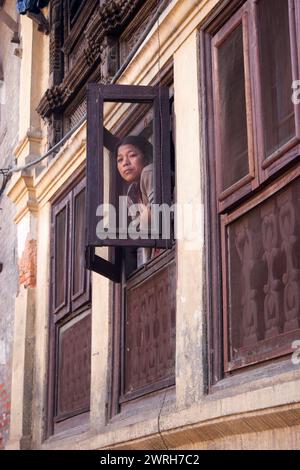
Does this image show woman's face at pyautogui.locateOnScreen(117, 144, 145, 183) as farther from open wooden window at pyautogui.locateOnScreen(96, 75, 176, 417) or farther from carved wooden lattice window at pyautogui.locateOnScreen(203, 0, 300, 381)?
carved wooden lattice window at pyautogui.locateOnScreen(203, 0, 300, 381)

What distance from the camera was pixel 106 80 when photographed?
8.23 meters

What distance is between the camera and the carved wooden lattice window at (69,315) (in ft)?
26.9

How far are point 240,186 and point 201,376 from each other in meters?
A: 1.10

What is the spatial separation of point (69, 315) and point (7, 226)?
2.95m

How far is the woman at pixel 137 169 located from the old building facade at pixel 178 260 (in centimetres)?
10

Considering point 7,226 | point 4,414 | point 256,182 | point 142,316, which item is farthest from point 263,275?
point 7,226

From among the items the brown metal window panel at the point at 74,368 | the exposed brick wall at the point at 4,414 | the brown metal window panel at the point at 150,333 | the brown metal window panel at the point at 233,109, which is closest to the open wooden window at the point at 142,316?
the brown metal window panel at the point at 150,333

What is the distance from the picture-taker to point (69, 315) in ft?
28.3

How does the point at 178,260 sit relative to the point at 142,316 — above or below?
above

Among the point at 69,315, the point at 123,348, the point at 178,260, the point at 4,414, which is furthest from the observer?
the point at 4,414

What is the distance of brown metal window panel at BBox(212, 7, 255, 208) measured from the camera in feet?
18.2

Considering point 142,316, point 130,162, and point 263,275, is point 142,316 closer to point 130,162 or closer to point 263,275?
point 130,162

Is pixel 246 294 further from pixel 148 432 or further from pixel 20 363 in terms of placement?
pixel 20 363

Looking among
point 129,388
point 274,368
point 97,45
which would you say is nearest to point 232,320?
point 274,368
